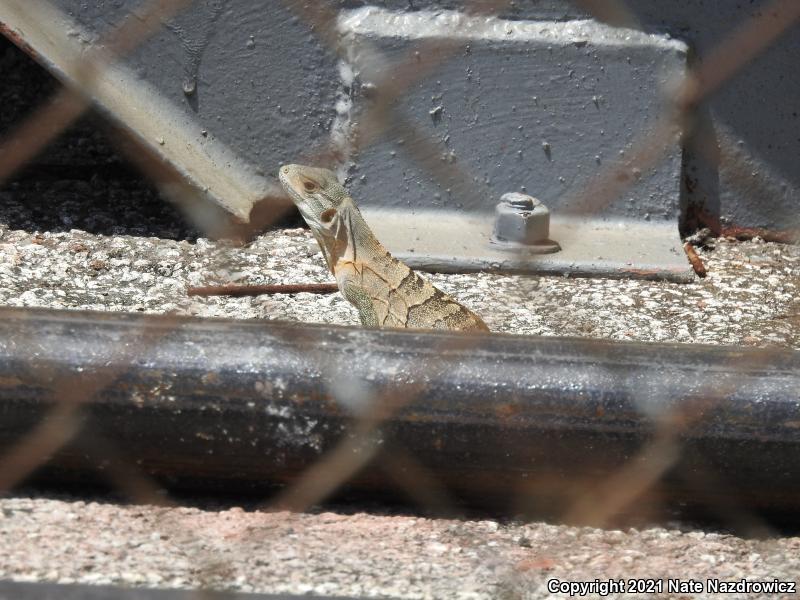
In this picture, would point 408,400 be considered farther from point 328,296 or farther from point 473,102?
point 473,102

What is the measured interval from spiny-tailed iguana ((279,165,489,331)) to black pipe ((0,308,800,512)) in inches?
46.8

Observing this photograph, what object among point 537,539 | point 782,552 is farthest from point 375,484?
point 782,552

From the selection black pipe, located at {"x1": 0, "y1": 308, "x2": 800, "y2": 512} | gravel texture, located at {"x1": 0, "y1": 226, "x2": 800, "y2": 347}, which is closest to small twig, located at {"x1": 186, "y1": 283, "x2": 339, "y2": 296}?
gravel texture, located at {"x1": 0, "y1": 226, "x2": 800, "y2": 347}

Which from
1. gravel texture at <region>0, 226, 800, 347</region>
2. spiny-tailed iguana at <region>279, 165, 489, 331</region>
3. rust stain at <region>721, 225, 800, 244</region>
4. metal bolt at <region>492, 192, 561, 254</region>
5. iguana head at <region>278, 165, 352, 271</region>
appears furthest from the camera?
rust stain at <region>721, 225, 800, 244</region>

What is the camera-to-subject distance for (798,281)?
425cm

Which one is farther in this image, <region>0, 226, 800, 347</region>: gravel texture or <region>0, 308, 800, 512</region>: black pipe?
<region>0, 226, 800, 347</region>: gravel texture

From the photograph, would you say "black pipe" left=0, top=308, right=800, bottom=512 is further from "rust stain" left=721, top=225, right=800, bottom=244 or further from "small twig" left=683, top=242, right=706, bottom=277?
"rust stain" left=721, top=225, right=800, bottom=244

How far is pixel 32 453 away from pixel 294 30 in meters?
2.36

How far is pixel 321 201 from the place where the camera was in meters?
3.96

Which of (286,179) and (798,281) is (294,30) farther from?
(798,281)

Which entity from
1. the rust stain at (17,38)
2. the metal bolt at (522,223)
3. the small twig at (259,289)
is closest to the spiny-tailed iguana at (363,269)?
the small twig at (259,289)

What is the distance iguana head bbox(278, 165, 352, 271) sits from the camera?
3.93 metres

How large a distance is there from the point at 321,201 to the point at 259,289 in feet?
1.19

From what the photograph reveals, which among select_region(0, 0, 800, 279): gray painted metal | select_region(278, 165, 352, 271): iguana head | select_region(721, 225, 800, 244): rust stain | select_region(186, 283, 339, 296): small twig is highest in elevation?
select_region(0, 0, 800, 279): gray painted metal
